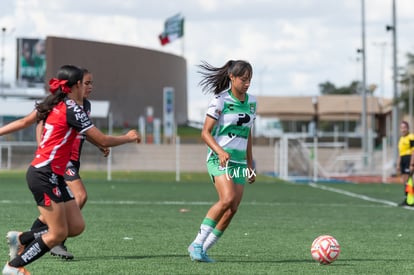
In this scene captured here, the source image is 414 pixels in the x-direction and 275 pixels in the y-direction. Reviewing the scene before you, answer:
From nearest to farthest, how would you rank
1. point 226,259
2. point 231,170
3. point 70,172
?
point 231,170 → point 226,259 → point 70,172

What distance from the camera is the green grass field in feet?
30.6

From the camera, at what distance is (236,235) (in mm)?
13086

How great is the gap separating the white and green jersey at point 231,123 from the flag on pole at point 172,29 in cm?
9598

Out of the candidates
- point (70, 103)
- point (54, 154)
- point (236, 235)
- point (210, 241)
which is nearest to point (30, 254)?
point (54, 154)

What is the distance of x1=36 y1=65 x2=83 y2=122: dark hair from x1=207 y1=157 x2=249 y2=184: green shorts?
6.97ft

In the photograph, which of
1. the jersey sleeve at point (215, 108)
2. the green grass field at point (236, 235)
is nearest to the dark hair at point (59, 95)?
the green grass field at point (236, 235)

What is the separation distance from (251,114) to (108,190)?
1767 cm

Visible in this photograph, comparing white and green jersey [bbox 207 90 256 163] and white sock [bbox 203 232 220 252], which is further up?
white and green jersey [bbox 207 90 256 163]

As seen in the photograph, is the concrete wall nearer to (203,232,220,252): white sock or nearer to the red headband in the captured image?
(203,232,220,252): white sock

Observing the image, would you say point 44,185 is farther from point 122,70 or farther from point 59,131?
point 122,70

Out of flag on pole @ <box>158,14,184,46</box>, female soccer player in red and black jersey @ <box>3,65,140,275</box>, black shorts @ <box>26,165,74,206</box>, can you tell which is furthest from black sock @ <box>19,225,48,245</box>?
flag on pole @ <box>158,14,184,46</box>

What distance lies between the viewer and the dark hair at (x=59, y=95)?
792 cm

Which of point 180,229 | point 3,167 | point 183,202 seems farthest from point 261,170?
point 180,229

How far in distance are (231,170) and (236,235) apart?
3547 mm
